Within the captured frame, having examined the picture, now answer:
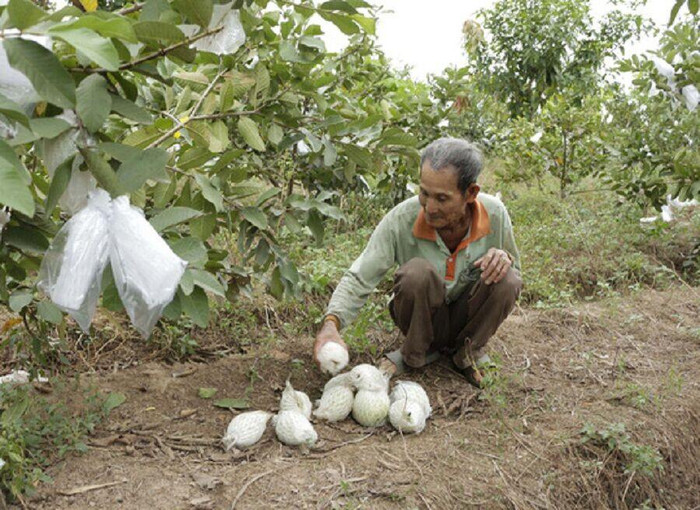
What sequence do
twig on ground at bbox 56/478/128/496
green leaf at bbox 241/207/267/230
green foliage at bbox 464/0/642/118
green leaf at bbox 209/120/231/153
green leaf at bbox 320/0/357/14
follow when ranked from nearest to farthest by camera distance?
green leaf at bbox 320/0/357/14
green leaf at bbox 209/120/231/153
twig on ground at bbox 56/478/128/496
green leaf at bbox 241/207/267/230
green foliage at bbox 464/0/642/118

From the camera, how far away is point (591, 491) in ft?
7.55

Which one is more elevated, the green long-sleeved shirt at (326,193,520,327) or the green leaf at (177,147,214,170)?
the green leaf at (177,147,214,170)

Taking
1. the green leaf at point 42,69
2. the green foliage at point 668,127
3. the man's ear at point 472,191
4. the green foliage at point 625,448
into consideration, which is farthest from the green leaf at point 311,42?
the green foliage at point 668,127

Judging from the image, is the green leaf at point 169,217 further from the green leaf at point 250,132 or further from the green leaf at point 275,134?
the green leaf at point 275,134

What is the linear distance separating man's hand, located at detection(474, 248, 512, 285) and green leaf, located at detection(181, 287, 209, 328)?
1330mm

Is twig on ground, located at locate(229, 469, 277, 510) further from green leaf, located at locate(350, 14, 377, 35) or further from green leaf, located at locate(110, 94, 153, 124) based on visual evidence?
green leaf, located at locate(350, 14, 377, 35)

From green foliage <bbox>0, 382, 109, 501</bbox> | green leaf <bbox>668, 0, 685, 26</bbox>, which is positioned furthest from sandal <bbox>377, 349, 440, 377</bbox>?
green leaf <bbox>668, 0, 685, 26</bbox>

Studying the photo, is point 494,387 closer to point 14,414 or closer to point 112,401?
point 112,401

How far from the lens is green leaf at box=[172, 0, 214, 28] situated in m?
1.36

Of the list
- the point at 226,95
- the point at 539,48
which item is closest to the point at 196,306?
the point at 226,95

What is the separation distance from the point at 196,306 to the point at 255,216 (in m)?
0.63

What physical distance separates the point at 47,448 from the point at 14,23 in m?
1.54

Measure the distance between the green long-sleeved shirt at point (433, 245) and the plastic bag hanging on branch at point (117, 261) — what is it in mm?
1432

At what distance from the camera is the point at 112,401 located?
246cm
